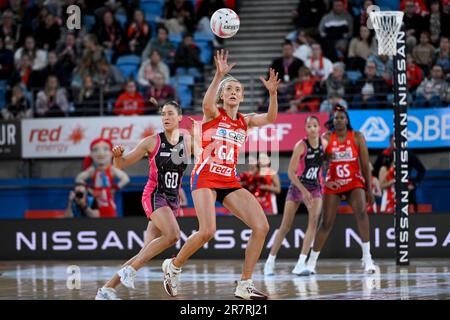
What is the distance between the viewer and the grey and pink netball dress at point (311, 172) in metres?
15.1

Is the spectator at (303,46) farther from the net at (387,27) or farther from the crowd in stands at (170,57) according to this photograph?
the net at (387,27)

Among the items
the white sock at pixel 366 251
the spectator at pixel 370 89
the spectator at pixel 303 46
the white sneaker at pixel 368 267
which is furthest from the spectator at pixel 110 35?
the white sneaker at pixel 368 267

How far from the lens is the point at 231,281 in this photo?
13336 millimetres

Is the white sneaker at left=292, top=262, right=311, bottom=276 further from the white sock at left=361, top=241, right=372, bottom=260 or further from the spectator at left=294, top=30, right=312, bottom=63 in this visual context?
the spectator at left=294, top=30, right=312, bottom=63

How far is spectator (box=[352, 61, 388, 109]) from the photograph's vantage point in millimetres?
20158

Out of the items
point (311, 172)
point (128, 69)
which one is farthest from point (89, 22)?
point (311, 172)

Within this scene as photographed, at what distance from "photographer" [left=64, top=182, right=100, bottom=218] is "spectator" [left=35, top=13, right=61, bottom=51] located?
5798mm

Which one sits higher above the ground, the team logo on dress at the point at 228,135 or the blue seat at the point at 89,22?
the blue seat at the point at 89,22

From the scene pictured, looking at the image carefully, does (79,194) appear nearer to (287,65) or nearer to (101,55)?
(101,55)

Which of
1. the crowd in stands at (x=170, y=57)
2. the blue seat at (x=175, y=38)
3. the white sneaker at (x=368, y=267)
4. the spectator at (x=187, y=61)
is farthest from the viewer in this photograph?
the blue seat at (x=175, y=38)

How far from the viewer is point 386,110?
19469mm

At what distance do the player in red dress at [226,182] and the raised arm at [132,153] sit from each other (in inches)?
29.9
